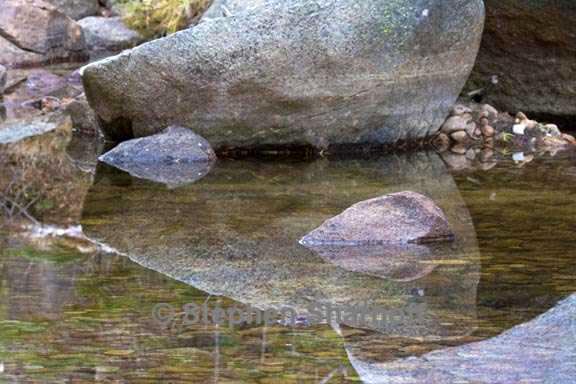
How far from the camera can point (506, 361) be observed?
347 centimetres

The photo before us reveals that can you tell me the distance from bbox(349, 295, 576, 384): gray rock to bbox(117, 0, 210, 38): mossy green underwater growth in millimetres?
10741

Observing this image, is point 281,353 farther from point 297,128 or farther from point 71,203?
point 297,128

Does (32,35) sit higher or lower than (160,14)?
lower

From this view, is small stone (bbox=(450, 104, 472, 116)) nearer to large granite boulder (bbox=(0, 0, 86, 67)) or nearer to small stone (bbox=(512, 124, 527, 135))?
small stone (bbox=(512, 124, 527, 135))

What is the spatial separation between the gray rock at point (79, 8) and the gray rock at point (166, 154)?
30.6 feet

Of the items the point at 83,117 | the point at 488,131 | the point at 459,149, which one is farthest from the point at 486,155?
the point at 83,117

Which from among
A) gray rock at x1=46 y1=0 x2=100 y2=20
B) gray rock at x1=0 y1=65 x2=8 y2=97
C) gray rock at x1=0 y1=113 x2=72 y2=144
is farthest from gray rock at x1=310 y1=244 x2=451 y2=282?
gray rock at x1=46 y1=0 x2=100 y2=20

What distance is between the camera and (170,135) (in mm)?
8453

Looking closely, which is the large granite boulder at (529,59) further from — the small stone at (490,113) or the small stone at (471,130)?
the small stone at (471,130)

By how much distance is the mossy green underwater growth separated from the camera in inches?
565

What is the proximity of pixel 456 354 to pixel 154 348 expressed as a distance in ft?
3.16

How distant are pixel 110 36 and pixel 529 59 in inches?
280

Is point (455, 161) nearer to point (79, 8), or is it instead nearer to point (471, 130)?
point (471, 130)

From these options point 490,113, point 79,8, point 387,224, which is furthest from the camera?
point 79,8
